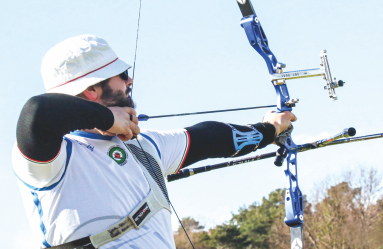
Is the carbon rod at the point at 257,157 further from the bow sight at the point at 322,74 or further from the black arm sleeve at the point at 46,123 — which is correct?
the black arm sleeve at the point at 46,123

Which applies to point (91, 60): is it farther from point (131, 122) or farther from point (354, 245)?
point (354, 245)

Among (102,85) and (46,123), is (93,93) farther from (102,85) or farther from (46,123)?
(46,123)

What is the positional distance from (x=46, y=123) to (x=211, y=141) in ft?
3.14

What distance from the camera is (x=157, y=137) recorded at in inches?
90.5

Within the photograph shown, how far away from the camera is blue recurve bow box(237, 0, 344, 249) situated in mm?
3547

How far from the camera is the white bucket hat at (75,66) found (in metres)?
2.08

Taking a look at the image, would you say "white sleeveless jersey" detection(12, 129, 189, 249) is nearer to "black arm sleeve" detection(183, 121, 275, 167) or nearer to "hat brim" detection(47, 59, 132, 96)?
"hat brim" detection(47, 59, 132, 96)

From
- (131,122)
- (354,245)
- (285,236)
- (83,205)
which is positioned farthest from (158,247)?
(285,236)

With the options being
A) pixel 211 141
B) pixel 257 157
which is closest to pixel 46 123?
pixel 211 141

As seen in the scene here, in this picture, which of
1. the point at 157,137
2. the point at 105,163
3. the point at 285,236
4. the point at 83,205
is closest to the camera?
the point at 83,205

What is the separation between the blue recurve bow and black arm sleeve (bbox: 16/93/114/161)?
1891mm

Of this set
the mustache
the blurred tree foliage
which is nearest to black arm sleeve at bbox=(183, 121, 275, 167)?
the mustache

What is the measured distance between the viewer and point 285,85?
12.0 ft

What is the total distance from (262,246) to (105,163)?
26.7 meters
